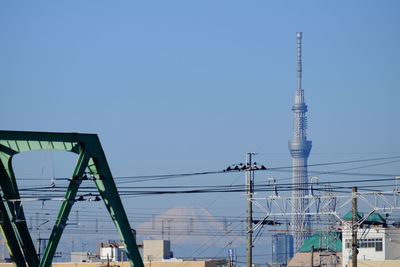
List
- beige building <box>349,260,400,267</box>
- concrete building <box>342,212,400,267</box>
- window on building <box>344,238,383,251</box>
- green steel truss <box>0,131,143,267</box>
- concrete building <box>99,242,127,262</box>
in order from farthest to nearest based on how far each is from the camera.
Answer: window on building <box>344,238,383,251</box>
concrete building <box>342,212,400,267</box>
concrete building <box>99,242,127,262</box>
beige building <box>349,260,400,267</box>
green steel truss <box>0,131,143,267</box>

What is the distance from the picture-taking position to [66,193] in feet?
179

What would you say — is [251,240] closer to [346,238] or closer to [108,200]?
[108,200]

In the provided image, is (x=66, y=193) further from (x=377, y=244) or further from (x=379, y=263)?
(x=377, y=244)

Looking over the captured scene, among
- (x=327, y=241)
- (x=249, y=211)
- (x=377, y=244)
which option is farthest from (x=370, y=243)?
(x=249, y=211)

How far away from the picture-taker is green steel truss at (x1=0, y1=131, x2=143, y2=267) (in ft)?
178

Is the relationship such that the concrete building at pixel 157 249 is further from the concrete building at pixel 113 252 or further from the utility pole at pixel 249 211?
the utility pole at pixel 249 211

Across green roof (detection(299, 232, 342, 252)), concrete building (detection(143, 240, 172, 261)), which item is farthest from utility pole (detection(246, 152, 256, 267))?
concrete building (detection(143, 240, 172, 261))

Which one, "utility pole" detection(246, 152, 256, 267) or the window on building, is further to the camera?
the window on building

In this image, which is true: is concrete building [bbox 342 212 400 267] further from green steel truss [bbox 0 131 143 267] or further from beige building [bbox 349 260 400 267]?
green steel truss [bbox 0 131 143 267]

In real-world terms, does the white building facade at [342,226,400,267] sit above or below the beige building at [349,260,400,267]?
above

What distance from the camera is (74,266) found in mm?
119125

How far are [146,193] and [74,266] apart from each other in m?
64.8

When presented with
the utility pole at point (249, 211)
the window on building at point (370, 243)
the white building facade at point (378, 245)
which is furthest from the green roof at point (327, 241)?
the utility pole at point (249, 211)

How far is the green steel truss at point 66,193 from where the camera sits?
178ft
